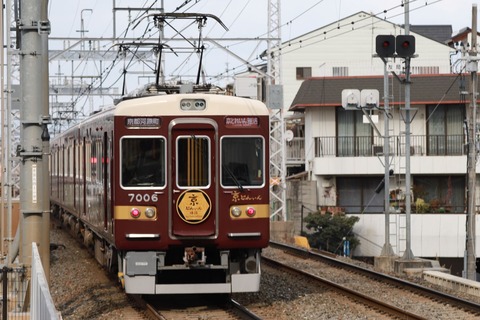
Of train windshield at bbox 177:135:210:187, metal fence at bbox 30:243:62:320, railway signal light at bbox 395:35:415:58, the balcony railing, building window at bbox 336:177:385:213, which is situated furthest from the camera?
the balcony railing

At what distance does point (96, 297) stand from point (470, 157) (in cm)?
1164

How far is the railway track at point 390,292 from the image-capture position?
39.4ft

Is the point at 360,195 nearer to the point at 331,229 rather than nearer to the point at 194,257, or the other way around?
the point at 331,229

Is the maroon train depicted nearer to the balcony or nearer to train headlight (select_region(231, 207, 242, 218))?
train headlight (select_region(231, 207, 242, 218))

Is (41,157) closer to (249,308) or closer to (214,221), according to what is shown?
(214,221)

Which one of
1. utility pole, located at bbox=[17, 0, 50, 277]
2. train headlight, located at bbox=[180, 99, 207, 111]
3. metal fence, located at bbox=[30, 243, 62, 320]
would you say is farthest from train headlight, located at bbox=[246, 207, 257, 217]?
metal fence, located at bbox=[30, 243, 62, 320]

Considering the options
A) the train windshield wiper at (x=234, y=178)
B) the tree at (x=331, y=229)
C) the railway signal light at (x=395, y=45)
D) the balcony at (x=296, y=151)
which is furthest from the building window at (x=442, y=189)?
the train windshield wiper at (x=234, y=178)

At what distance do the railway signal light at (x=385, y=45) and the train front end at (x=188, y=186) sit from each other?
6.96 metres

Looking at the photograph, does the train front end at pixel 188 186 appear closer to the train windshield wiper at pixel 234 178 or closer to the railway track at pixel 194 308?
the train windshield wiper at pixel 234 178

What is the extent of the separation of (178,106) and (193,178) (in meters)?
0.89

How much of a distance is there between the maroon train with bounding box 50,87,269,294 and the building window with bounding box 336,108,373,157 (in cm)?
2233

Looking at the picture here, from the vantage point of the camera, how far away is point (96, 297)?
13.3 m

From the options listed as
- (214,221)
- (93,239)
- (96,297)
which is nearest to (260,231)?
(214,221)

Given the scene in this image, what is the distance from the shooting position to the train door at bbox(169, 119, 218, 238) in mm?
11836
